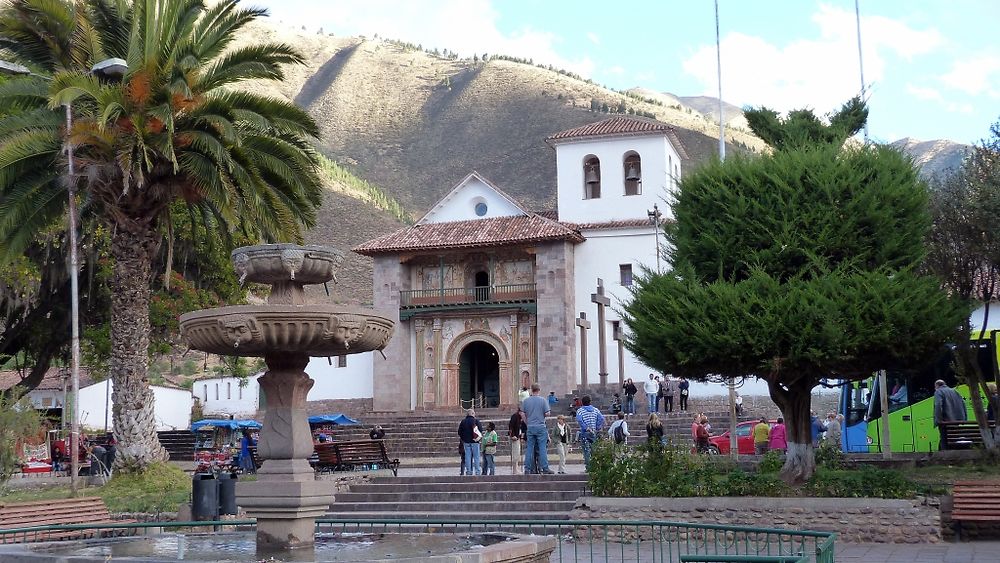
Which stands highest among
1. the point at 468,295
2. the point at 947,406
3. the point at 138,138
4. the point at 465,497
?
the point at 468,295

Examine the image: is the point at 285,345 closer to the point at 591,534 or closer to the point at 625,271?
the point at 591,534

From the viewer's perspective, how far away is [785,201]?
16.8 metres

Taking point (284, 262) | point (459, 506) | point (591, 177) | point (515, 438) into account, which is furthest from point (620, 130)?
point (284, 262)

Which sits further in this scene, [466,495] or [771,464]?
[466,495]

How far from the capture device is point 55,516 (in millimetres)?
14570

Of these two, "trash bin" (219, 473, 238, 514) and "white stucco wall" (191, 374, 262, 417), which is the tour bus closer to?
"trash bin" (219, 473, 238, 514)

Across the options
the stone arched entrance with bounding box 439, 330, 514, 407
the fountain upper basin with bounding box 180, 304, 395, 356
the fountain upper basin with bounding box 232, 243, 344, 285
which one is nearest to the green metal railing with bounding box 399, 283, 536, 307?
the stone arched entrance with bounding box 439, 330, 514, 407

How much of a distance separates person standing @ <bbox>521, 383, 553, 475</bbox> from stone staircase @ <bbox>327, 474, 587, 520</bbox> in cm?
61

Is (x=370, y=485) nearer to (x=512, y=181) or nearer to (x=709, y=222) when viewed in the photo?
(x=709, y=222)

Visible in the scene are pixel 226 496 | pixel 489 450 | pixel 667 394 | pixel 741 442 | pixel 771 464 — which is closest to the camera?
pixel 226 496

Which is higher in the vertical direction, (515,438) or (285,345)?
(285,345)

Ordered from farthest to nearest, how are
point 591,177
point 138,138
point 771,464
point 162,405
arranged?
point 162,405
point 591,177
point 138,138
point 771,464

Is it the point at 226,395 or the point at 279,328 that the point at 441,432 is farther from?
the point at 226,395

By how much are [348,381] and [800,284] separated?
3096 cm
